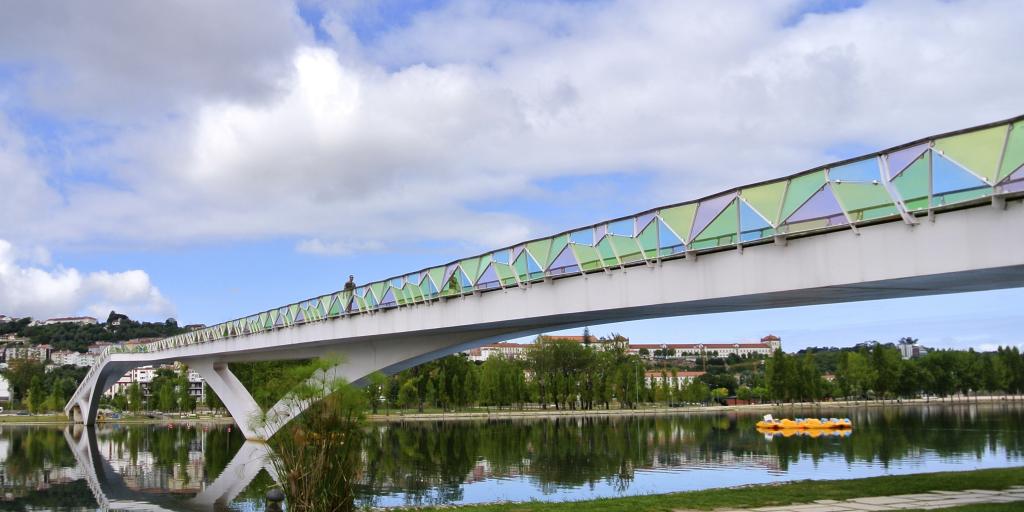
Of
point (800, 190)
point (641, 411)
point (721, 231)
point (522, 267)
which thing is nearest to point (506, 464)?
point (522, 267)

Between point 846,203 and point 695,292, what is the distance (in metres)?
3.79

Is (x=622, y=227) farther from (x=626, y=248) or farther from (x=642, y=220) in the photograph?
(x=642, y=220)

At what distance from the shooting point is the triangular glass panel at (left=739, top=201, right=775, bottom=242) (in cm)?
1467

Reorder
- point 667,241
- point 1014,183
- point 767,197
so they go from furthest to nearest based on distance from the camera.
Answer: point 667,241, point 767,197, point 1014,183

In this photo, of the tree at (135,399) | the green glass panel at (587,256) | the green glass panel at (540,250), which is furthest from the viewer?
the tree at (135,399)

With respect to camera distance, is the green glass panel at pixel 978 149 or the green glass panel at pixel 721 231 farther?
the green glass panel at pixel 721 231

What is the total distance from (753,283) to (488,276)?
9.27 m

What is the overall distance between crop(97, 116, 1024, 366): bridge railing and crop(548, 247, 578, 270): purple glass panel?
2 cm

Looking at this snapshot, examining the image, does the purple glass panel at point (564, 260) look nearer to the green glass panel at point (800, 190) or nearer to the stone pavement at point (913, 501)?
the green glass panel at point (800, 190)

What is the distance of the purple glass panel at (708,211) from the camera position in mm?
15334

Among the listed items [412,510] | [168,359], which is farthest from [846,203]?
[168,359]

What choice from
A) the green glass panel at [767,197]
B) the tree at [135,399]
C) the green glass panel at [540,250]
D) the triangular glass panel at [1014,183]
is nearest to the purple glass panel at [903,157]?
the triangular glass panel at [1014,183]

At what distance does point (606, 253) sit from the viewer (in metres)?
18.4

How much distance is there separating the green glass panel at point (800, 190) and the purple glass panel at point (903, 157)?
116 centimetres
